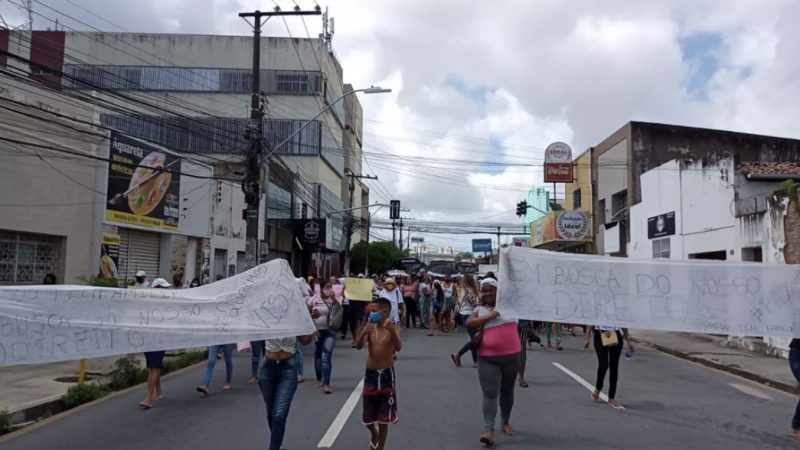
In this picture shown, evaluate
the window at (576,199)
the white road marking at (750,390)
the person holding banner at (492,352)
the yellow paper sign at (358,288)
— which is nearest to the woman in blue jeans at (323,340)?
the yellow paper sign at (358,288)

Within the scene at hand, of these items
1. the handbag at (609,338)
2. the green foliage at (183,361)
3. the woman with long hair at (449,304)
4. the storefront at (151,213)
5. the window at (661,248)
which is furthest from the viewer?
the window at (661,248)

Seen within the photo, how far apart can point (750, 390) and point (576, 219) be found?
27212 millimetres

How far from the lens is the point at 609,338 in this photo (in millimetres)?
8680

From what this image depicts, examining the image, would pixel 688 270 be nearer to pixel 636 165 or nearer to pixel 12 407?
pixel 12 407

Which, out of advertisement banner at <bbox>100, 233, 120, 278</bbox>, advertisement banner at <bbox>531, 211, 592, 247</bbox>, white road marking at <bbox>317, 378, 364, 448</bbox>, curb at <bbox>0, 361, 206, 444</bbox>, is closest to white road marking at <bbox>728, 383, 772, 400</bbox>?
white road marking at <bbox>317, 378, 364, 448</bbox>

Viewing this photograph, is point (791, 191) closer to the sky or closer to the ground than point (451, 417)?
closer to the sky

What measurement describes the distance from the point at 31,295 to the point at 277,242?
32.5m

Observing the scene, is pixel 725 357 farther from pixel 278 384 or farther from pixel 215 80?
pixel 215 80

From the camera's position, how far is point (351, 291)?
13.4 metres

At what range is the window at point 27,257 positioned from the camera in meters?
15.5

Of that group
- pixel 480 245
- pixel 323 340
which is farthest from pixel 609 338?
pixel 480 245

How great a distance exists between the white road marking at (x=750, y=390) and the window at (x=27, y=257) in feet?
50.9

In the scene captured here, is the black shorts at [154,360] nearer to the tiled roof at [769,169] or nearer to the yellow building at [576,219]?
the tiled roof at [769,169]

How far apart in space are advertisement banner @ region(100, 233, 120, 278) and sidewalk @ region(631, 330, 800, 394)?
15.2 metres
